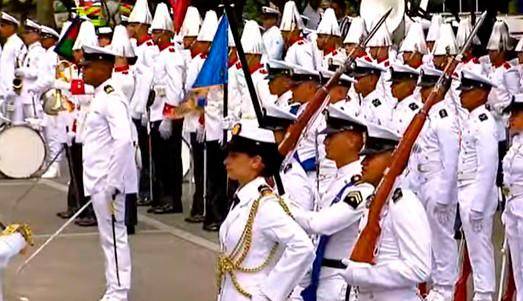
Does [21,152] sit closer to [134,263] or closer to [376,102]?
[134,263]

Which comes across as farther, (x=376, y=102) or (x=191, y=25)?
(x=191, y=25)

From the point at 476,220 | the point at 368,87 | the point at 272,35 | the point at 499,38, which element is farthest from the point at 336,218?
the point at 272,35

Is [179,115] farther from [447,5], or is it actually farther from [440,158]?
[447,5]

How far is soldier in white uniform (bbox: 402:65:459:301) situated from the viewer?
1027 centimetres

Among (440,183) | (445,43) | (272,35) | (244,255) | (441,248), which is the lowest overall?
(441,248)

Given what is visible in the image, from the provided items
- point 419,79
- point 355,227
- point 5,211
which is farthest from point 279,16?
point 355,227

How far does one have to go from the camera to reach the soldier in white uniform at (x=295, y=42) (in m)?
14.4

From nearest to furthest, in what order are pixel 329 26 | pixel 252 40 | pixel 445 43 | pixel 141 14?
pixel 252 40 → pixel 445 43 → pixel 329 26 → pixel 141 14

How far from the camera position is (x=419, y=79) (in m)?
10.7

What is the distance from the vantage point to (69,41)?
45.1 ft

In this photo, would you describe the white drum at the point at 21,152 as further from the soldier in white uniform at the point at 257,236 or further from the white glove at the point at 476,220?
the soldier in white uniform at the point at 257,236

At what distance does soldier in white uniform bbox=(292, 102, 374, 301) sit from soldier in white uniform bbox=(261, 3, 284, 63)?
7.88m

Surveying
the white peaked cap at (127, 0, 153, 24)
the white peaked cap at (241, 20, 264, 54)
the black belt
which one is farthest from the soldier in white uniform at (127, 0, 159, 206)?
the black belt

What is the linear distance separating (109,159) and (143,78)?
487 centimetres
